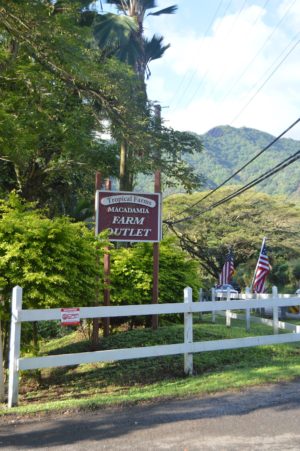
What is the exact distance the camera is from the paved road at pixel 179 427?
15.5 feet

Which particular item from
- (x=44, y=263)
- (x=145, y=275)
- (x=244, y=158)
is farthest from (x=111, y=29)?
(x=244, y=158)

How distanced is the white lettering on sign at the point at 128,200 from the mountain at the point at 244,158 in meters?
113

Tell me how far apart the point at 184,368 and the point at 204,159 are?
147 metres

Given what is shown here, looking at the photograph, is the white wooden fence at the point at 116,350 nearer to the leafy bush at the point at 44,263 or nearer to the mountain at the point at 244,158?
the leafy bush at the point at 44,263

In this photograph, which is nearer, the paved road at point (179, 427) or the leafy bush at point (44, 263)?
the paved road at point (179, 427)

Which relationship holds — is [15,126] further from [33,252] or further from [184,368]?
[184,368]

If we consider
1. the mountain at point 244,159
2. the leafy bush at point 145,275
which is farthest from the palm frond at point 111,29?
the mountain at point 244,159

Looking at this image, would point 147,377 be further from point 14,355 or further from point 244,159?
point 244,159

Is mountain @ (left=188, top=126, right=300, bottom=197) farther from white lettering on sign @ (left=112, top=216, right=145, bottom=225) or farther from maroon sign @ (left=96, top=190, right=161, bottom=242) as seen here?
white lettering on sign @ (left=112, top=216, right=145, bottom=225)

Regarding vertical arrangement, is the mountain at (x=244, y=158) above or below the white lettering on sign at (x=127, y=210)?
above

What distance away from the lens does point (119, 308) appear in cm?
768

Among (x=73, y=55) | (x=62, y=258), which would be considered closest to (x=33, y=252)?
(x=62, y=258)

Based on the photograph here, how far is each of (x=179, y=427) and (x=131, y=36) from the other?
2381 centimetres

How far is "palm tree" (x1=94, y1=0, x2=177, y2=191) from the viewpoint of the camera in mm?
24312
